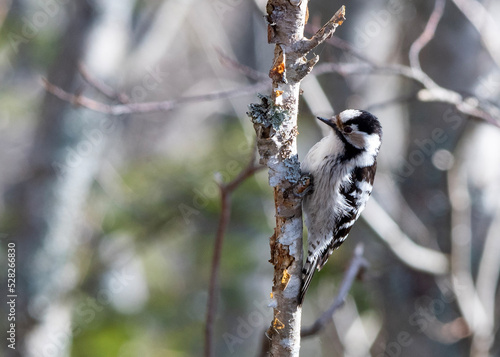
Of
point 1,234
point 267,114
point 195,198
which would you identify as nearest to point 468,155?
point 195,198

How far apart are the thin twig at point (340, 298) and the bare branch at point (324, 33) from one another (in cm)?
149

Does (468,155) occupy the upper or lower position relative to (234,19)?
lower

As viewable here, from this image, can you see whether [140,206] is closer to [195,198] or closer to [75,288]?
[195,198]

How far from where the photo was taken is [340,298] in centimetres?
291

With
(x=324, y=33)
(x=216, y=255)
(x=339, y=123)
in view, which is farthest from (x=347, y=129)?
(x=324, y=33)

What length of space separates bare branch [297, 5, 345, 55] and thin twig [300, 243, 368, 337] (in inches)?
58.8

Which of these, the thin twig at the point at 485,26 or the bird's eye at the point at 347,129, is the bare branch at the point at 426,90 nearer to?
the bird's eye at the point at 347,129

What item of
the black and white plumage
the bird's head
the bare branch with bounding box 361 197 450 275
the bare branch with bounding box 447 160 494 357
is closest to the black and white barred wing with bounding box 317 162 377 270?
the black and white plumage

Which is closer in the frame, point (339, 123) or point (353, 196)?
point (339, 123)

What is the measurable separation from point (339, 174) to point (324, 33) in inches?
65.1

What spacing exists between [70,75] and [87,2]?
75 centimetres

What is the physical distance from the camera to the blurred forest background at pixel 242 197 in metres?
4.43

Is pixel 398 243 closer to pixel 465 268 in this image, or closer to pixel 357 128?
pixel 465 268

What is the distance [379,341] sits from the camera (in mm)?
5117
